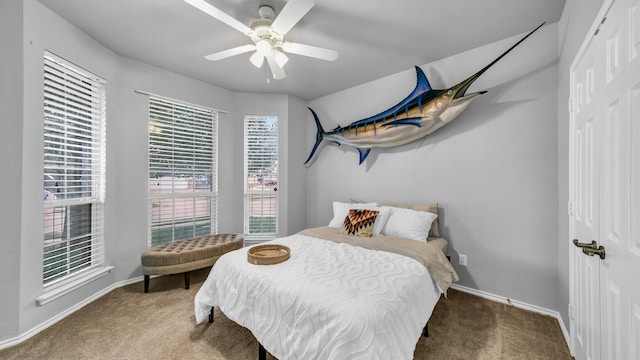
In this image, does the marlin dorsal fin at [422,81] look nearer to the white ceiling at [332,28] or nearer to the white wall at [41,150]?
the white ceiling at [332,28]

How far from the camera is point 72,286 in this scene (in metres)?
2.18

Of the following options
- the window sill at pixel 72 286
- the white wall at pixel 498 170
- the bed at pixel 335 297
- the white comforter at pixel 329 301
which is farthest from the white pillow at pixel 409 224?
the window sill at pixel 72 286

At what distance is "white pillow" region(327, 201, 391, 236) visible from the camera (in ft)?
8.64

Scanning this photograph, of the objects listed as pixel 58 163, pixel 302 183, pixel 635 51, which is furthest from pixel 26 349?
pixel 635 51

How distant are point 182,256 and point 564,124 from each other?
3760mm

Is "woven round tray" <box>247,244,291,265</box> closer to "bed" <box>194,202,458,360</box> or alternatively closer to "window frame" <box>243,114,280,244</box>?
"bed" <box>194,202,458,360</box>

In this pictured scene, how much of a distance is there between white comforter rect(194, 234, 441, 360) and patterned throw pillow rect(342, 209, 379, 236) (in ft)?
1.77

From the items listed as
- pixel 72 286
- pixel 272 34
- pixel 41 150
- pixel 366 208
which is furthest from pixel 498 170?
pixel 72 286

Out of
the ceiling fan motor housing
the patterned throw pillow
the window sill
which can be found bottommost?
the window sill

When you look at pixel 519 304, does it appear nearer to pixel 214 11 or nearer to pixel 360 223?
pixel 360 223

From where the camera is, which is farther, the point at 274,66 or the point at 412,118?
the point at 412,118

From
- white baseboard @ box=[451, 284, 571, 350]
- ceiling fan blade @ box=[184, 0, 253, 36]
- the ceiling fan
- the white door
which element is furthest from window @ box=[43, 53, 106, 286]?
white baseboard @ box=[451, 284, 571, 350]

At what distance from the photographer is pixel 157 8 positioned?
193 centimetres

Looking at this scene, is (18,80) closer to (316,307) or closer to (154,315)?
(154,315)
